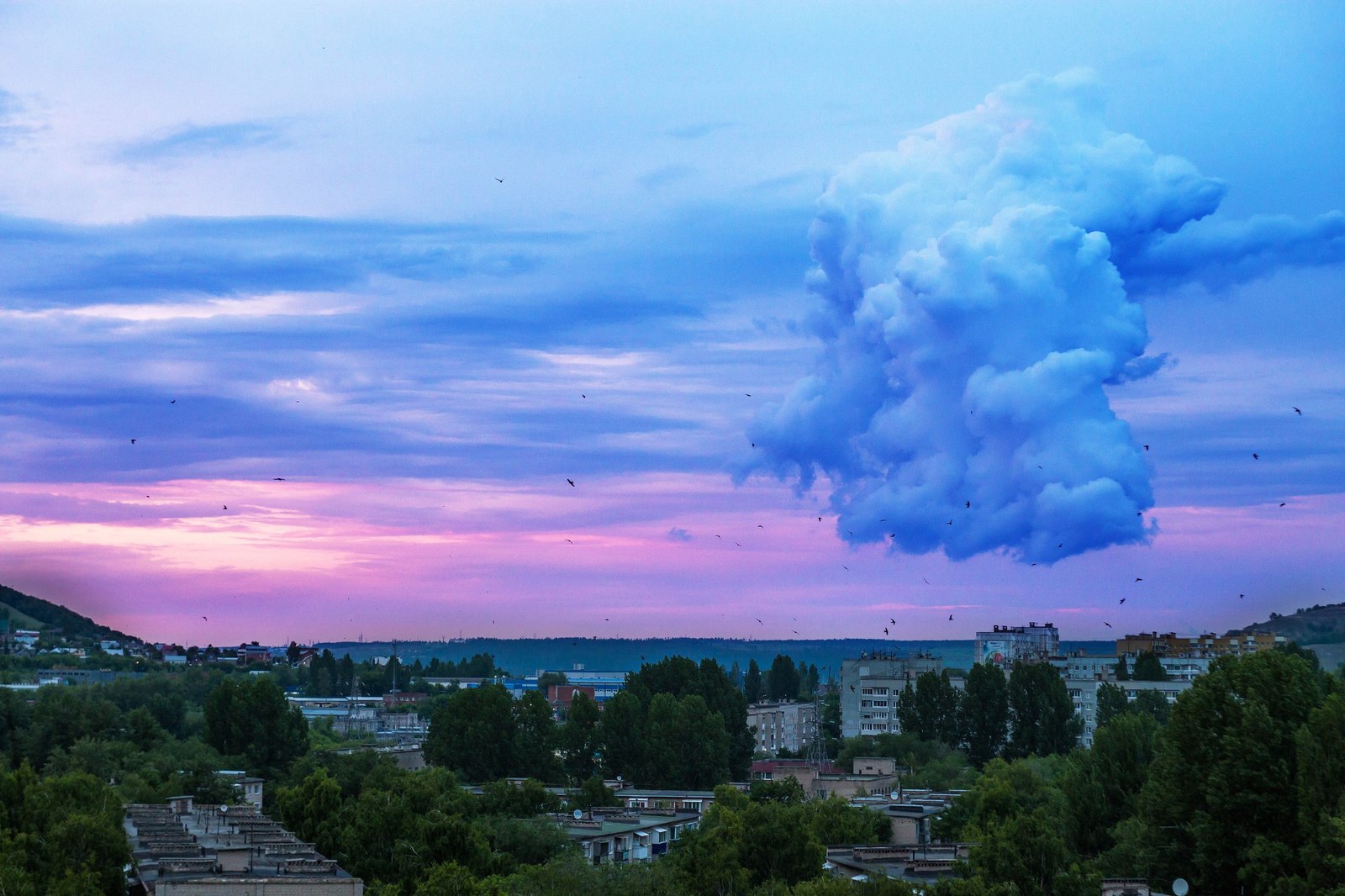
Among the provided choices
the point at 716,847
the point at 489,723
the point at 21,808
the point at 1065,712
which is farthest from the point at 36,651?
the point at 716,847

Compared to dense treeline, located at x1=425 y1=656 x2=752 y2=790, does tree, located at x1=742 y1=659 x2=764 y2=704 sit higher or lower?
higher

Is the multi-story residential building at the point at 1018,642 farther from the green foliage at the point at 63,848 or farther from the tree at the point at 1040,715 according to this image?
the green foliage at the point at 63,848

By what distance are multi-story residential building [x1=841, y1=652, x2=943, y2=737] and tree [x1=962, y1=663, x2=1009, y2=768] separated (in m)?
25.1

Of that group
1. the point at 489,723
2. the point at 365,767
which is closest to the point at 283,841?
the point at 365,767

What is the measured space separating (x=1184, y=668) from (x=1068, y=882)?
105 meters

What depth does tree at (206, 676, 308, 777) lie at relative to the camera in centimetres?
7750

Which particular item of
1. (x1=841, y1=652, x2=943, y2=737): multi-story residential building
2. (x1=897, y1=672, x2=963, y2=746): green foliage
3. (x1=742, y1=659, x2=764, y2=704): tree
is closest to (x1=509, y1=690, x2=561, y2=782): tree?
(x1=897, y1=672, x2=963, y2=746): green foliage

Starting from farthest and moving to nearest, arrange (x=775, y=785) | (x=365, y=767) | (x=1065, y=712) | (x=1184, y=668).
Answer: (x=1184, y=668), (x=1065, y=712), (x=365, y=767), (x=775, y=785)

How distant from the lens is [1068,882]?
101 feet

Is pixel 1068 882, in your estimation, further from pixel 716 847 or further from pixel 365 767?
pixel 365 767

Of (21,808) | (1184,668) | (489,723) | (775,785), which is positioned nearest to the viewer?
(21,808)

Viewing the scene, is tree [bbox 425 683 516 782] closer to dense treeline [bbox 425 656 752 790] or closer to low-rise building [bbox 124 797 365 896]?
dense treeline [bbox 425 656 752 790]

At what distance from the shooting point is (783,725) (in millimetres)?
111625

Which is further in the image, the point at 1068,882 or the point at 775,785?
the point at 775,785
